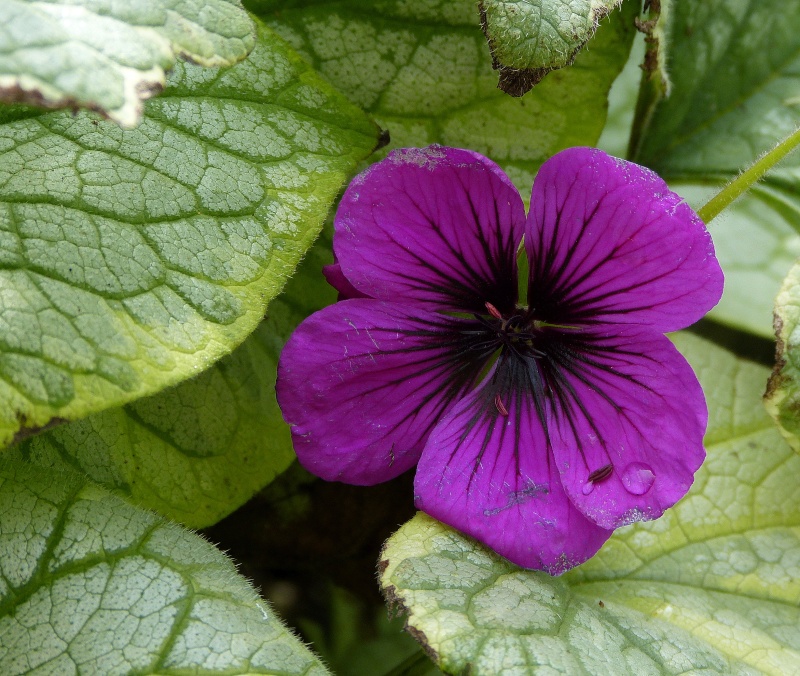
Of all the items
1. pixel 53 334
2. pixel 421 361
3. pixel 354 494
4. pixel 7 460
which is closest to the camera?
pixel 53 334

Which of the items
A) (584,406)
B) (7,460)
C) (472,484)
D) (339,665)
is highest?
(584,406)

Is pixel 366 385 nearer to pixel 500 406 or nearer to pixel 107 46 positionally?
pixel 500 406

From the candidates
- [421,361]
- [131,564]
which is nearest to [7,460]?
[131,564]

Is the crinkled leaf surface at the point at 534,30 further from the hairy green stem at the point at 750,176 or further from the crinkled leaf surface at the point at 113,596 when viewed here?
the crinkled leaf surface at the point at 113,596

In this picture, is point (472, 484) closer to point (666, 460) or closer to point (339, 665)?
point (666, 460)

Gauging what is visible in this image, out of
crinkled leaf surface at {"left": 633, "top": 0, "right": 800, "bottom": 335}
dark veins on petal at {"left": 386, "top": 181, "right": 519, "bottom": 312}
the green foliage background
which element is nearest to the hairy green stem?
the green foliage background

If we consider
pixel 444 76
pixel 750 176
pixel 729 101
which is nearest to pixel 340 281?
pixel 444 76

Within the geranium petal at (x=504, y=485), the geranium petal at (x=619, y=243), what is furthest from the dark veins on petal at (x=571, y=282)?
the geranium petal at (x=504, y=485)
